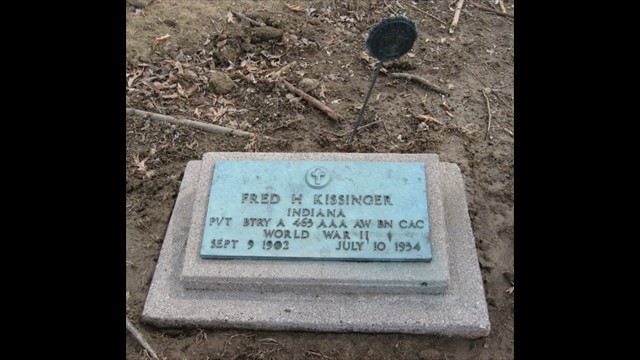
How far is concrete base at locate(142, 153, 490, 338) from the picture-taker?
10.7 ft

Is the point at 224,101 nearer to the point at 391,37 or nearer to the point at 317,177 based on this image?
the point at 317,177

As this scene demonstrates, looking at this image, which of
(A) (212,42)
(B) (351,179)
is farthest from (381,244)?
(A) (212,42)

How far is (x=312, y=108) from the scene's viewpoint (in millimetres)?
4852

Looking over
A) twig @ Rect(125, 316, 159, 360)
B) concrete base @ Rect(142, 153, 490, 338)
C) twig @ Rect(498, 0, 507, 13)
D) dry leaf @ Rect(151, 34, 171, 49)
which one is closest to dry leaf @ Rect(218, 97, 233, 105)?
dry leaf @ Rect(151, 34, 171, 49)

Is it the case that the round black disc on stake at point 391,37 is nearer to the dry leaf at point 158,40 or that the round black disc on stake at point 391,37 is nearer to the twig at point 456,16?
the twig at point 456,16

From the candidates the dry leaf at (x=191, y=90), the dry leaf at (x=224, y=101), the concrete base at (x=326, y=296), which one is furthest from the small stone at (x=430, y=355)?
the dry leaf at (x=191, y=90)

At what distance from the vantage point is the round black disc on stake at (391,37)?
Result: 354 cm

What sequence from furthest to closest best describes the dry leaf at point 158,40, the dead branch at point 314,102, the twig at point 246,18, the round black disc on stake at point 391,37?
the twig at point 246,18
the dry leaf at point 158,40
the dead branch at point 314,102
the round black disc on stake at point 391,37

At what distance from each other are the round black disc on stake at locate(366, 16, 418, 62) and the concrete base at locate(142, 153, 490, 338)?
4.29ft

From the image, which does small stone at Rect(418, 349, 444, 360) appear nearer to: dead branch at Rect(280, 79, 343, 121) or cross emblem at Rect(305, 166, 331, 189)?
cross emblem at Rect(305, 166, 331, 189)

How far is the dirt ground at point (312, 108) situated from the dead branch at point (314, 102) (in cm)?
6

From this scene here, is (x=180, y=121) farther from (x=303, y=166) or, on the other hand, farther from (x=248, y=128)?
(x=303, y=166)

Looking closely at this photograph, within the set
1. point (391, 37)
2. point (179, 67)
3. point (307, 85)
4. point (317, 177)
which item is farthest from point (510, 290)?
point (179, 67)
